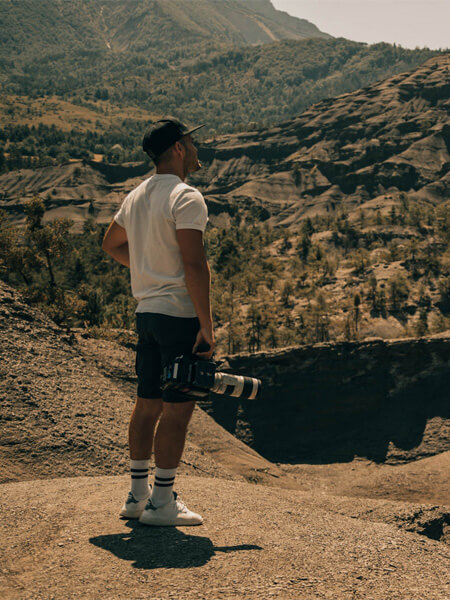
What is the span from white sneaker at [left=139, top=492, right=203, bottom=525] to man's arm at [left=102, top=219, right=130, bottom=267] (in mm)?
1866

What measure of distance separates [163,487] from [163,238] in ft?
5.87

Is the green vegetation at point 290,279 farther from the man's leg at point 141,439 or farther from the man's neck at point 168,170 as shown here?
the man's neck at point 168,170

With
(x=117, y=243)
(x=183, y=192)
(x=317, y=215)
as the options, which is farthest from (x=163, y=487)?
(x=317, y=215)

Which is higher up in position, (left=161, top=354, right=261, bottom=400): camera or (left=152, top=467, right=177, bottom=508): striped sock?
(left=161, top=354, right=261, bottom=400): camera

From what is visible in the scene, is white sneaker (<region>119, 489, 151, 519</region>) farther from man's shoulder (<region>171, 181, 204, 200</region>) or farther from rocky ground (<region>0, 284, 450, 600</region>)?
man's shoulder (<region>171, 181, 204, 200</region>)

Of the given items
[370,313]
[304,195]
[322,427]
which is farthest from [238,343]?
[304,195]

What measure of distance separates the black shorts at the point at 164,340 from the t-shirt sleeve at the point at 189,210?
0.65 meters

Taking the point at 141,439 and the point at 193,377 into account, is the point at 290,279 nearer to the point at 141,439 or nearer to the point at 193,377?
the point at 141,439

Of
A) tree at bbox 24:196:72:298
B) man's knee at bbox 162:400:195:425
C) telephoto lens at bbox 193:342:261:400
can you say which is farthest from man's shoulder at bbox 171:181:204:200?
tree at bbox 24:196:72:298

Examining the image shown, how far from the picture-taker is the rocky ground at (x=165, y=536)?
12.5ft

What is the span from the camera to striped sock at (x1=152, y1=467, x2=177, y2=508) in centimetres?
467

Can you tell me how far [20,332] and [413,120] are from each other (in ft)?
446

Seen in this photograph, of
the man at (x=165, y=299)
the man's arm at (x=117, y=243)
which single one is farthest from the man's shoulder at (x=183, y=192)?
the man's arm at (x=117, y=243)

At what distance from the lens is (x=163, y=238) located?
4582 mm
